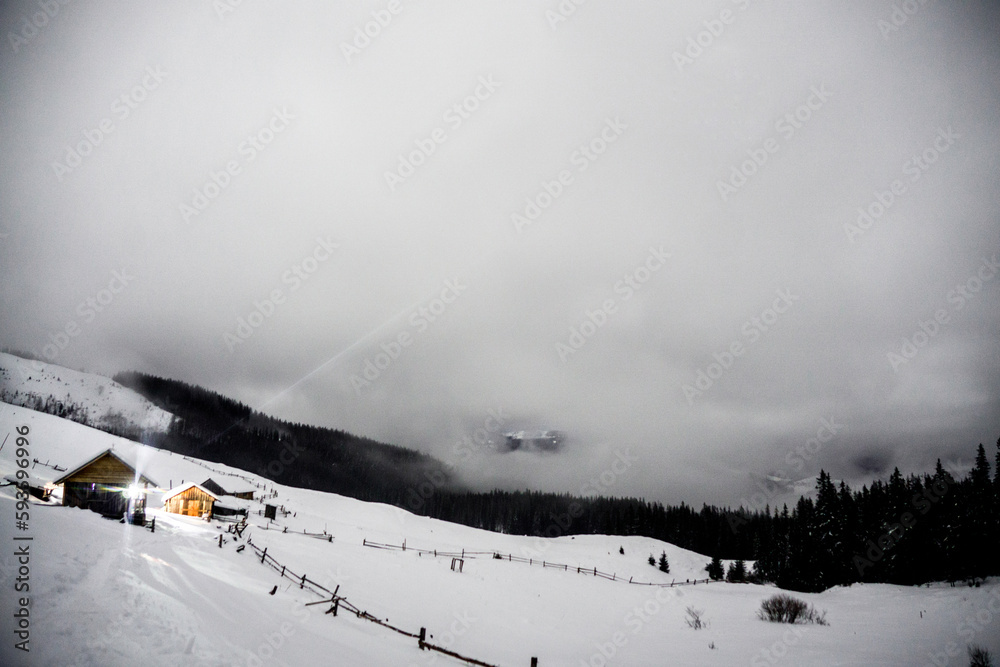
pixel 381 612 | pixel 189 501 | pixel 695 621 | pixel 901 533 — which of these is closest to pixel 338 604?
pixel 381 612

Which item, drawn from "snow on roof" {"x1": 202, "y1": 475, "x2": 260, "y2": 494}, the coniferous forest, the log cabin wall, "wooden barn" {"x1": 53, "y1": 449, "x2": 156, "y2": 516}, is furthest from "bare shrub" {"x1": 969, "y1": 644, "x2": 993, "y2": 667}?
"snow on roof" {"x1": 202, "y1": 475, "x2": 260, "y2": 494}

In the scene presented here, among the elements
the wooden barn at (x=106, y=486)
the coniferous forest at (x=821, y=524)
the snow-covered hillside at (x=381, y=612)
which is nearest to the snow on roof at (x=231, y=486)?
the snow-covered hillside at (x=381, y=612)

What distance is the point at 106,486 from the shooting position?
36.8 meters

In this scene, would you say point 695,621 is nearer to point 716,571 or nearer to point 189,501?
point 716,571

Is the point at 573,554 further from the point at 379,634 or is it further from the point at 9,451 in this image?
the point at 9,451

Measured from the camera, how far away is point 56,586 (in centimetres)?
1172

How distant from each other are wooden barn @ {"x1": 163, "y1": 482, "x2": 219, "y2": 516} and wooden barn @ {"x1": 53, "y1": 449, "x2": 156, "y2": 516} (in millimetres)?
17957

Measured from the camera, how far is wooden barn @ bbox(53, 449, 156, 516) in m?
35.5

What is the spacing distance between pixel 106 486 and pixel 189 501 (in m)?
19.9

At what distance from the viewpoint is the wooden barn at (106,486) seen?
35.5 metres

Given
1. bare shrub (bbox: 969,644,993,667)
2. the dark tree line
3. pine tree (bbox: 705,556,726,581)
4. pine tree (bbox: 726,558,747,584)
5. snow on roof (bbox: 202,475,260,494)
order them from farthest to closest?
snow on roof (bbox: 202,475,260,494) < pine tree (bbox: 705,556,726,581) < pine tree (bbox: 726,558,747,584) < the dark tree line < bare shrub (bbox: 969,644,993,667)

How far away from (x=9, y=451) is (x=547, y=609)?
265ft

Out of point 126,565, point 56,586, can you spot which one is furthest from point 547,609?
point 56,586

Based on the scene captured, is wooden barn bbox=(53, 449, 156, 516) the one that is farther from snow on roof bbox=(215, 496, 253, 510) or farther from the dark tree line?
the dark tree line
